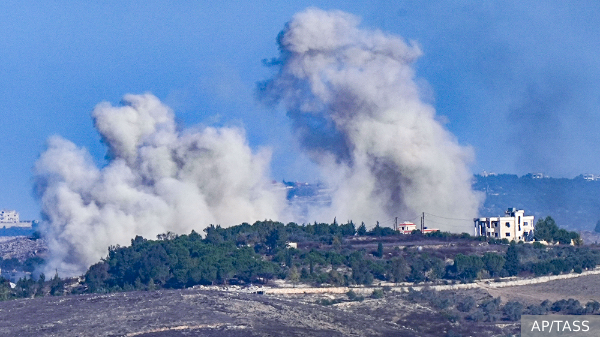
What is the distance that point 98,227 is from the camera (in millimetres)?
64562

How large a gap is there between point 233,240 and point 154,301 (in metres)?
20.5

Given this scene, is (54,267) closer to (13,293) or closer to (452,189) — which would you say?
(13,293)

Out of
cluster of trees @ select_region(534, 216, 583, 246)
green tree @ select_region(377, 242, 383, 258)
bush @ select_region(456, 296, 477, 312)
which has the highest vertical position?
cluster of trees @ select_region(534, 216, 583, 246)

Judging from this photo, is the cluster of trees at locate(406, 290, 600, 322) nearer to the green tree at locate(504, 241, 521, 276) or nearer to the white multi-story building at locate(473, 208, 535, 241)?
the green tree at locate(504, 241, 521, 276)

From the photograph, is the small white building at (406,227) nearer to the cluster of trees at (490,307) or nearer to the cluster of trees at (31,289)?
the cluster of trees at (490,307)

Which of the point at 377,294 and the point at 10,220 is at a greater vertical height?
the point at 10,220

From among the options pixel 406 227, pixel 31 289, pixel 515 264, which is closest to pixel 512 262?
pixel 515 264

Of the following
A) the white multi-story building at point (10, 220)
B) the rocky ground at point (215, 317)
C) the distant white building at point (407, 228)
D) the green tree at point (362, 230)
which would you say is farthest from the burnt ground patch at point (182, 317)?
the white multi-story building at point (10, 220)

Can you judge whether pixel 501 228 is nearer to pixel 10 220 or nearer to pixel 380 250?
pixel 380 250

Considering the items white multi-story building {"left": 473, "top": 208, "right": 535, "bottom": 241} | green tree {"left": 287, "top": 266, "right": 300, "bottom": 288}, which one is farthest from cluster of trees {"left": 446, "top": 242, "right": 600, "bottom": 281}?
white multi-story building {"left": 473, "top": 208, "right": 535, "bottom": 241}

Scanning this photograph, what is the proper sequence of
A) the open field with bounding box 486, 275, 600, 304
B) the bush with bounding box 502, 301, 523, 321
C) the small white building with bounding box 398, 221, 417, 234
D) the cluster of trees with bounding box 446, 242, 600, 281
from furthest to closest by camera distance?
the small white building with bounding box 398, 221, 417, 234 → the cluster of trees with bounding box 446, 242, 600, 281 → the open field with bounding box 486, 275, 600, 304 → the bush with bounding box 502, 301, 523, 321

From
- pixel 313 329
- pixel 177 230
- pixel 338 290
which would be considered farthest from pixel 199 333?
pixel 177 230

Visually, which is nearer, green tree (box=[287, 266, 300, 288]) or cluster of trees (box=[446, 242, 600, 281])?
green tree (box=[287, 266, 300, 288])

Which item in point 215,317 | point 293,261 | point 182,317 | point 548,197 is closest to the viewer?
point 182,317
